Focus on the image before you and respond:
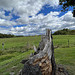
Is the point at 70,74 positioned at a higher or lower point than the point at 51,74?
lower

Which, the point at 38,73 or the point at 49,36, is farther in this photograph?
the point at 49,36

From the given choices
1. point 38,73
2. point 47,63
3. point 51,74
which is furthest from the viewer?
point 51,74

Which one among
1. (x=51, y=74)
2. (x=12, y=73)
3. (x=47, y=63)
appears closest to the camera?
(x=47, y=63)

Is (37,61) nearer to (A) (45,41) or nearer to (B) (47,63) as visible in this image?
(B) (47,63)

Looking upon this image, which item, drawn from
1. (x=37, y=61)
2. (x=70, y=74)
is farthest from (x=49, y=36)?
(x=70, y=74)

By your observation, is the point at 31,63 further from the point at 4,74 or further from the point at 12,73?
the point at 4,74

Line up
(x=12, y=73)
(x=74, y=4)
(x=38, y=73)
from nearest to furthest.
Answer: (x=38, y=73) → (x=12, y=73) → (x=74, y=4)

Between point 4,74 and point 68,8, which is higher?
point 68,8

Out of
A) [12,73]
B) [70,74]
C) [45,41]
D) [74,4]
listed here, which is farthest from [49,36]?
[74,4]

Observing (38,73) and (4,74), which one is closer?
(38,73)

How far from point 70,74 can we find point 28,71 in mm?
4147

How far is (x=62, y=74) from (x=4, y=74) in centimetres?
520

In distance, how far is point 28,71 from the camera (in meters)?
4.58

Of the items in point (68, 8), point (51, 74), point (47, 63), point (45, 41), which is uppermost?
point (68, 8)
